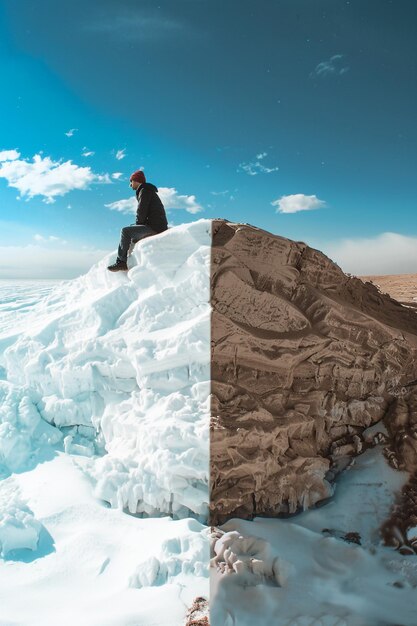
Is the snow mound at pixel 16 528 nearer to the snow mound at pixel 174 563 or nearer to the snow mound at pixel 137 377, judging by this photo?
the snow mound at pixel 137 377

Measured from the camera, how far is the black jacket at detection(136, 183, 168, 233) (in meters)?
4.21

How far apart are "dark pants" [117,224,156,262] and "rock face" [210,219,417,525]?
91 centimetres

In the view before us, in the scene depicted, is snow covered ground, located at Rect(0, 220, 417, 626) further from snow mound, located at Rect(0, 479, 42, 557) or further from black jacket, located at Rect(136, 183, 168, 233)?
black jacket, located at Rect(136, 183, 168, 233)

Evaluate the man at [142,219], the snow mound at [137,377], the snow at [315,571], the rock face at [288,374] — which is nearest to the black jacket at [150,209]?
the man at [142,219]

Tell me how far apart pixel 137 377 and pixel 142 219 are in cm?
172

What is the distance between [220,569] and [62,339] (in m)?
2.59

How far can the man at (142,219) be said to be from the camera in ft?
13.4

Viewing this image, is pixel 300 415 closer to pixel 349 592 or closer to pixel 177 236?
pixel 349 592

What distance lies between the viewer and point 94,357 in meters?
3.70

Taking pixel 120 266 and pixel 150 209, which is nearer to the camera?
pixel 120 266

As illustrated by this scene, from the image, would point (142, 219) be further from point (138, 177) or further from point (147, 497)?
point (147, 497)

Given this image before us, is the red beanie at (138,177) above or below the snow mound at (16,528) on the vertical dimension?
above

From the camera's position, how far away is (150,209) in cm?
426

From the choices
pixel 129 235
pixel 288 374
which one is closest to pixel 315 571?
pixel 288 374
